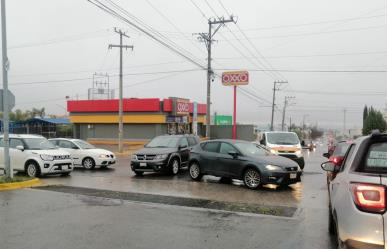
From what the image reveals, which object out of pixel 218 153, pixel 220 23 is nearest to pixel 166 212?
pixel 218 153

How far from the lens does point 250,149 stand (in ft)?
47.3

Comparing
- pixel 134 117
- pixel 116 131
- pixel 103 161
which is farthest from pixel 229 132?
pixel 103 161

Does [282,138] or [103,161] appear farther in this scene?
[103,161]

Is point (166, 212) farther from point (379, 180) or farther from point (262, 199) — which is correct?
point (379, 180)

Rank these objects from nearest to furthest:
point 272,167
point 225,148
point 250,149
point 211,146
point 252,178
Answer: point 272,167 < point 252,178 < point 250,149 < point 225,148 < point 211,146

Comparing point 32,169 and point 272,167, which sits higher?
point 272,167

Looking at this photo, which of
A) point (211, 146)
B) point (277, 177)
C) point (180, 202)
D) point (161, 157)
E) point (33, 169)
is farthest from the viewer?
point (161, 157)

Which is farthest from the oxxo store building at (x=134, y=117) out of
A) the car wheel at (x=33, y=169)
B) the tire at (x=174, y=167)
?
the car wheel at (x=33, y=169)

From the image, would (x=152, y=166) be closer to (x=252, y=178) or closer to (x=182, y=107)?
(x=252, y=178)

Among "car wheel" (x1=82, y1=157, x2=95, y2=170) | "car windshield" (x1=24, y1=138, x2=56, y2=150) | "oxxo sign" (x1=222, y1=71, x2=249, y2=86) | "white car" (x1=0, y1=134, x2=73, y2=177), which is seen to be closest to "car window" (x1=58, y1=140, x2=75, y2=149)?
"car wheel" (x1=82, y1=157, x2=95, y2=170)

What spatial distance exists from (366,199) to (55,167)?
14.6 m

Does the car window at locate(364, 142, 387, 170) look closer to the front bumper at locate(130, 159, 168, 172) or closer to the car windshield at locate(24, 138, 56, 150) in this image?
the front bumper at locate(130, 159, 168, 172)

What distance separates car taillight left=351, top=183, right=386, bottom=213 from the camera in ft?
13.0

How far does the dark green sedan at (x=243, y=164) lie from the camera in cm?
1308
